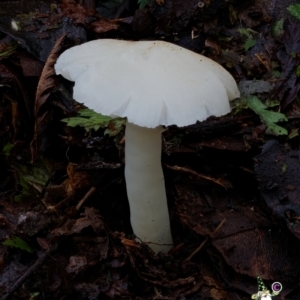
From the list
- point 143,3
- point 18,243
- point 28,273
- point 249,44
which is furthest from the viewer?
point 143,3

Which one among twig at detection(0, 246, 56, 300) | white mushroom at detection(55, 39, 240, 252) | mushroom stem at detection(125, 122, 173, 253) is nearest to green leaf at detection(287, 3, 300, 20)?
white mushroom at detection(55, 39, 240, 252)

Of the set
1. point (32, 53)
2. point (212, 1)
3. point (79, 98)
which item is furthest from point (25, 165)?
point (212, 1)

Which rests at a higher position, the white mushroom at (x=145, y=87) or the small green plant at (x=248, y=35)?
the white mushroom at (x=145, y=87)

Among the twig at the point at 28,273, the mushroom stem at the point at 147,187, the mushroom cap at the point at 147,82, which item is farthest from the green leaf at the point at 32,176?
the mushroom cap at the point at 147,82

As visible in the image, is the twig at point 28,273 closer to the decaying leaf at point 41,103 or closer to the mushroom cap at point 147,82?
the decaying leaf at point 41,103

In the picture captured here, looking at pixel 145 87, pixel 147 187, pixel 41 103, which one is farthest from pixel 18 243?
pixel 145 87

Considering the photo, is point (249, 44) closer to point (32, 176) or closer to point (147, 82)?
point (147, 82)

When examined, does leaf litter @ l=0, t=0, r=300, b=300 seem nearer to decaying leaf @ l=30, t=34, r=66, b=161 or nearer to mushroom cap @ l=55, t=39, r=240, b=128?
decaying leaf @ l=30, t=34, r=66, b=161
